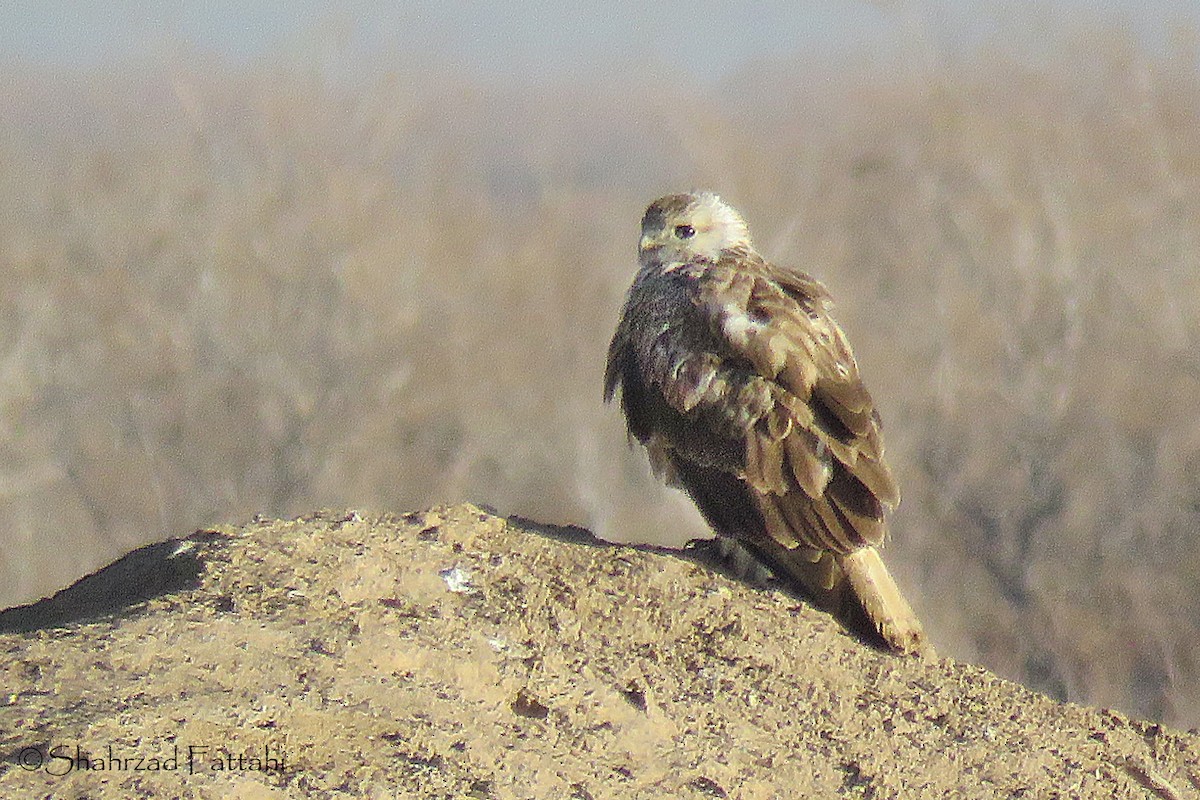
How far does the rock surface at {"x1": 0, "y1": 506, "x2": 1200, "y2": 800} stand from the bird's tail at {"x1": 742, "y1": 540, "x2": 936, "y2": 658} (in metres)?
0.17

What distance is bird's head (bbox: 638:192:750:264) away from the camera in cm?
806

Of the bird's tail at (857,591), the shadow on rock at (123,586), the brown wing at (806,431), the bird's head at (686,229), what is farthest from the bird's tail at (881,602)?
the shadow on rock at (123,586)

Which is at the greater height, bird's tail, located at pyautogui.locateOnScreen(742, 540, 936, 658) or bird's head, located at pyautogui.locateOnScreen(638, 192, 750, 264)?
bird's head, located at pyautogui.locateOnScreen(638, 192, 750, 264)

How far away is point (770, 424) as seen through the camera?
262 inches

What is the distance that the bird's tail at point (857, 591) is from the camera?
246 inches

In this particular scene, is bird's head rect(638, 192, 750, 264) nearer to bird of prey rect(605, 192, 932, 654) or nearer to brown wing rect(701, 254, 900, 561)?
bird of prey rect(605, 192, 932, 654)

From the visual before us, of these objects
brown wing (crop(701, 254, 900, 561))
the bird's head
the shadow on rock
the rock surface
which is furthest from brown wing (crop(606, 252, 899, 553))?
the shadow on rock

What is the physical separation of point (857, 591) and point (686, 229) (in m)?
2.41

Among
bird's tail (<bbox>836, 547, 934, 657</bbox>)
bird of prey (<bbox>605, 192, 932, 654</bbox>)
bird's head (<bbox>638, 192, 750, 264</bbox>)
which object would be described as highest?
bird's head (<bbox>638, 192, 750, 264</bbox>)

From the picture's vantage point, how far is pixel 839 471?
6.52 meters

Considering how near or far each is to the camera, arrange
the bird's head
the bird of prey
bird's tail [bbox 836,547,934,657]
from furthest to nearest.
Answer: the bird's head < the bird of prey < bird's tail [bbox 836,547,934,657]

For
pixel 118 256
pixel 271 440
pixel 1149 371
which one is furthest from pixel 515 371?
pixel 1149 371

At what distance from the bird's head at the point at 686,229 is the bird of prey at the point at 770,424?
22.2 inches

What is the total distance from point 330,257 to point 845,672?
2242cm
